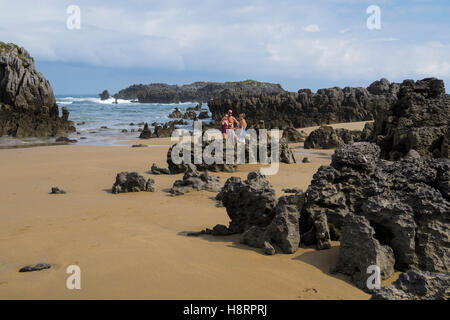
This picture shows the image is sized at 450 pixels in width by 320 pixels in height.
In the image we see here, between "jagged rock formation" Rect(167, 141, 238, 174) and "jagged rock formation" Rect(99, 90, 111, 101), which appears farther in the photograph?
"jagged rock formation" Rect(99, 90, 111, 101)

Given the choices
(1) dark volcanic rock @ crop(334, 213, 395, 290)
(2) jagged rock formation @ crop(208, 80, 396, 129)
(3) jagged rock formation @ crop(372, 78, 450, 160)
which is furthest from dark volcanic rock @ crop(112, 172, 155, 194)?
(2) jagged rock formation @ crop(208, 80, 396, 129)

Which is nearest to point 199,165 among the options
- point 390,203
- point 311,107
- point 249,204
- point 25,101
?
point 249,204

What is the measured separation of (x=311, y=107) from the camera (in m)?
42.7

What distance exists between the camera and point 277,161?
14086 millimetres

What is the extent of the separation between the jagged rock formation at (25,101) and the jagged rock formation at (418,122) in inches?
983

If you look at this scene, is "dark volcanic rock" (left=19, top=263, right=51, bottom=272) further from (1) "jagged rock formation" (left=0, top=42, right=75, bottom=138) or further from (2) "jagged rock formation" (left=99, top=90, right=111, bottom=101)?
(2) "jagged rock formation" (left=99, top=90, right=111, bottom=101)

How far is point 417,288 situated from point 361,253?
0.80 meters

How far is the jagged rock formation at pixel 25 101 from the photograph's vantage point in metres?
29.1

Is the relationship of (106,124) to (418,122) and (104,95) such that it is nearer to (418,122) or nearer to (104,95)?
(418,122)

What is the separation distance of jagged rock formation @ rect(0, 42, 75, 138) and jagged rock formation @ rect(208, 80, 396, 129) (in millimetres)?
19018

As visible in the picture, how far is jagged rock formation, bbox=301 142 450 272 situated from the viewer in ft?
13.9
